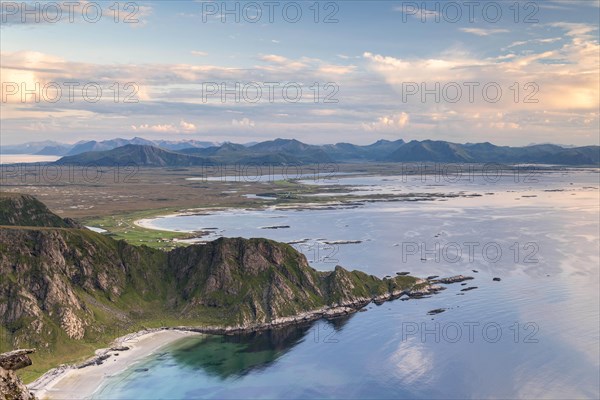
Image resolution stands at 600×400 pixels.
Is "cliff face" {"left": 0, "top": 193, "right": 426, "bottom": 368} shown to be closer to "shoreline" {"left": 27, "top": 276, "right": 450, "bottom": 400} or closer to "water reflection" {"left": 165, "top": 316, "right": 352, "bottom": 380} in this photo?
"shoreline" {"left": 27, "top": 276, "right": 450, "bottom": 400}

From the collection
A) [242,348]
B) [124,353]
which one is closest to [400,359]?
[242,348]

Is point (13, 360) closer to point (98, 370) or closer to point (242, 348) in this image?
point (98, 370)

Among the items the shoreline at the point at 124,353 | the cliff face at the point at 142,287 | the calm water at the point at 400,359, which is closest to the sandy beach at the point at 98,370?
the shoreline at the point at 124,353

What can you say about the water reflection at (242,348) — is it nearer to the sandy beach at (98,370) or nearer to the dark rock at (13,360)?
the sandy beach at (98,370)

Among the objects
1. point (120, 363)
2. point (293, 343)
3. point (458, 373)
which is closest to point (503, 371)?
point (458, 373)

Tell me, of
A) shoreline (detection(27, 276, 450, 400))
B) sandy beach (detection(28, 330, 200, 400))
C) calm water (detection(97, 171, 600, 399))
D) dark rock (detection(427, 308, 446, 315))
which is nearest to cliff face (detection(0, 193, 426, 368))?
shoreline (detection(27, 276, 450, 400))

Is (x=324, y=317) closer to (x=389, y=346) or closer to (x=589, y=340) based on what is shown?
(x=389, y=346)

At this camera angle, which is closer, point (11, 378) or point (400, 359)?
point (11, 378)
